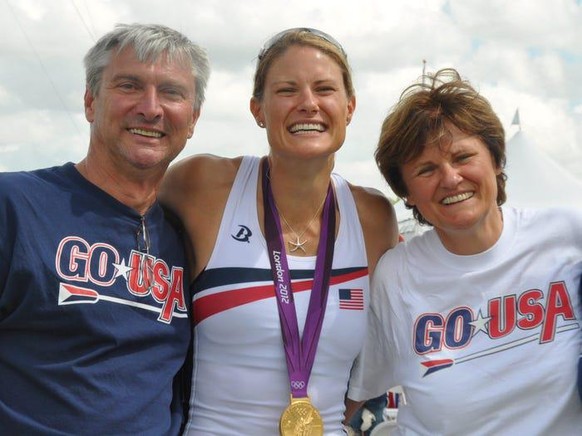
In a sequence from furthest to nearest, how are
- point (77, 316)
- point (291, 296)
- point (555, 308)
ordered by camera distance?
point (291, 296) → point (555, 308) → point (77, 316)

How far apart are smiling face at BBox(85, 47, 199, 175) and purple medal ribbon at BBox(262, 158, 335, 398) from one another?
23.9 inches

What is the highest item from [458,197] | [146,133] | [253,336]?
[146,133]

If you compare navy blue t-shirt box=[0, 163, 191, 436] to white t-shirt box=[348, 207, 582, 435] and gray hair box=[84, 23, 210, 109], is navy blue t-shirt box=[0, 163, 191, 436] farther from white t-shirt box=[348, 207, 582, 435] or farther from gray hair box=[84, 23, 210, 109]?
white t-shirt box=[348, 207, 582, 435]

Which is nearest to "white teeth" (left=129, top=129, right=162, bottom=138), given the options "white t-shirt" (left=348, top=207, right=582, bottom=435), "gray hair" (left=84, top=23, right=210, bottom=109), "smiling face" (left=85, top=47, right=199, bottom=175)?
"smiling face" (left=85, top=47, right=199, bottom=175)

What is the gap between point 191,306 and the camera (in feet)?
10.5

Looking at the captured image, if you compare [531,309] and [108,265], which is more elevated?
[108,265]

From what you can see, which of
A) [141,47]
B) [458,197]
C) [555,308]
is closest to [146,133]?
[141,47]

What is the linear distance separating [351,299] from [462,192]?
0.67 m

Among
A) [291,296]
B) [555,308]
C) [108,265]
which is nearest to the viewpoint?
[108,265]

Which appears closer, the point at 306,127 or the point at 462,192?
the point at 462,192

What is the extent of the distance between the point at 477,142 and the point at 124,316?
155 centimetres

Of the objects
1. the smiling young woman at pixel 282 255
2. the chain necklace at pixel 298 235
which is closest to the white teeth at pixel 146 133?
the smiling young woman at pixel 282 255

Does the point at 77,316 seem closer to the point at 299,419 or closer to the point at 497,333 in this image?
the point at 299,419

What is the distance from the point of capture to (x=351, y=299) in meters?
3.29
